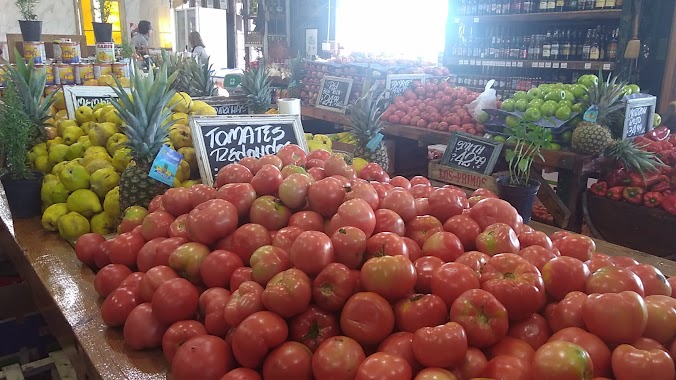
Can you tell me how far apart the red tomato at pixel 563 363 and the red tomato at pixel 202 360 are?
0.65 m

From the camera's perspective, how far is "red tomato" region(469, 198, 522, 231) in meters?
1.47

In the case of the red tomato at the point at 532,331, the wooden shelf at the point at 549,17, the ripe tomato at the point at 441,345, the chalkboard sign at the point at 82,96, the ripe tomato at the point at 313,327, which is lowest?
the ripe tomato at the point at 313,327

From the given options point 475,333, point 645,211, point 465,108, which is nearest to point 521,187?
point 645,211

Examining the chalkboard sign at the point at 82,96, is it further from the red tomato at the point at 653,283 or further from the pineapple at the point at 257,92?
the red tomato at the point at 653,283

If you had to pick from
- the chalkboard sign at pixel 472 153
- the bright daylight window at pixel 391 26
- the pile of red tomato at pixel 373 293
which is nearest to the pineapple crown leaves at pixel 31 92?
the pile of red tomato at pixel 373 293

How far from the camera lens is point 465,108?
4375 mm

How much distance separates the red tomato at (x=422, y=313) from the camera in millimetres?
1115

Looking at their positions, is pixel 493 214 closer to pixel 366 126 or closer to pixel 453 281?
pixel 453 281

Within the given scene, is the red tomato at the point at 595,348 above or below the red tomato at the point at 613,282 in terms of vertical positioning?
below

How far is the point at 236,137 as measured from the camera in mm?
2336

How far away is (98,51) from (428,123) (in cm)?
278

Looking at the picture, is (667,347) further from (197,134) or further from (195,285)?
(197,134)

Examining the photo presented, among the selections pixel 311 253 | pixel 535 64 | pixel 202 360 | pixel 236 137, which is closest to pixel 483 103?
pixel 236 137

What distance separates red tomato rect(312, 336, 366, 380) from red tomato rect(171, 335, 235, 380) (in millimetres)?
220
